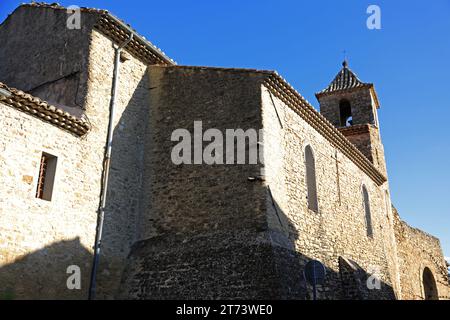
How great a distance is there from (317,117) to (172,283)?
6.83 metres


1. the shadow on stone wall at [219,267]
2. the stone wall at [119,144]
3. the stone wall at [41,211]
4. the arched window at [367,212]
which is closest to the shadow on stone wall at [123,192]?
the stone wall at [119,144]

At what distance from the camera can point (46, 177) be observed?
886cm

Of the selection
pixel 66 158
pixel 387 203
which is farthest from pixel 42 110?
pixel 387 203

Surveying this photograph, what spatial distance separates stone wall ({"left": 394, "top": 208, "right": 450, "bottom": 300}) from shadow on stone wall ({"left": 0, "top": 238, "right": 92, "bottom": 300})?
49.5 feet

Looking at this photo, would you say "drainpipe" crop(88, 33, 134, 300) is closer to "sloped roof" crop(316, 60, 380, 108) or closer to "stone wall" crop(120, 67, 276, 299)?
"stone wall" crop(120, 67, 276, 299)

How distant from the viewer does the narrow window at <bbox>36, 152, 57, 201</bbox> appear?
872 centimetres

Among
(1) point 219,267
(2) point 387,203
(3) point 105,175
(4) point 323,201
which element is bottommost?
(1) point 219,267

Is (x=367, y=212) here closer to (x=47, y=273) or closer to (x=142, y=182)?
(x=142, y=182)

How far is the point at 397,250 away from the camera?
20422mm

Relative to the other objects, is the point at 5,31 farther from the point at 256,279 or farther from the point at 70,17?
the point at 256,279

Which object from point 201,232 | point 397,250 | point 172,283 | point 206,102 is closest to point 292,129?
point 206,102

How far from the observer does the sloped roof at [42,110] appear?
26.8 ft

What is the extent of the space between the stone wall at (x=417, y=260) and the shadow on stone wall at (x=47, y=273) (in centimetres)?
1510

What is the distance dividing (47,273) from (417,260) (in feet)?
65.8
